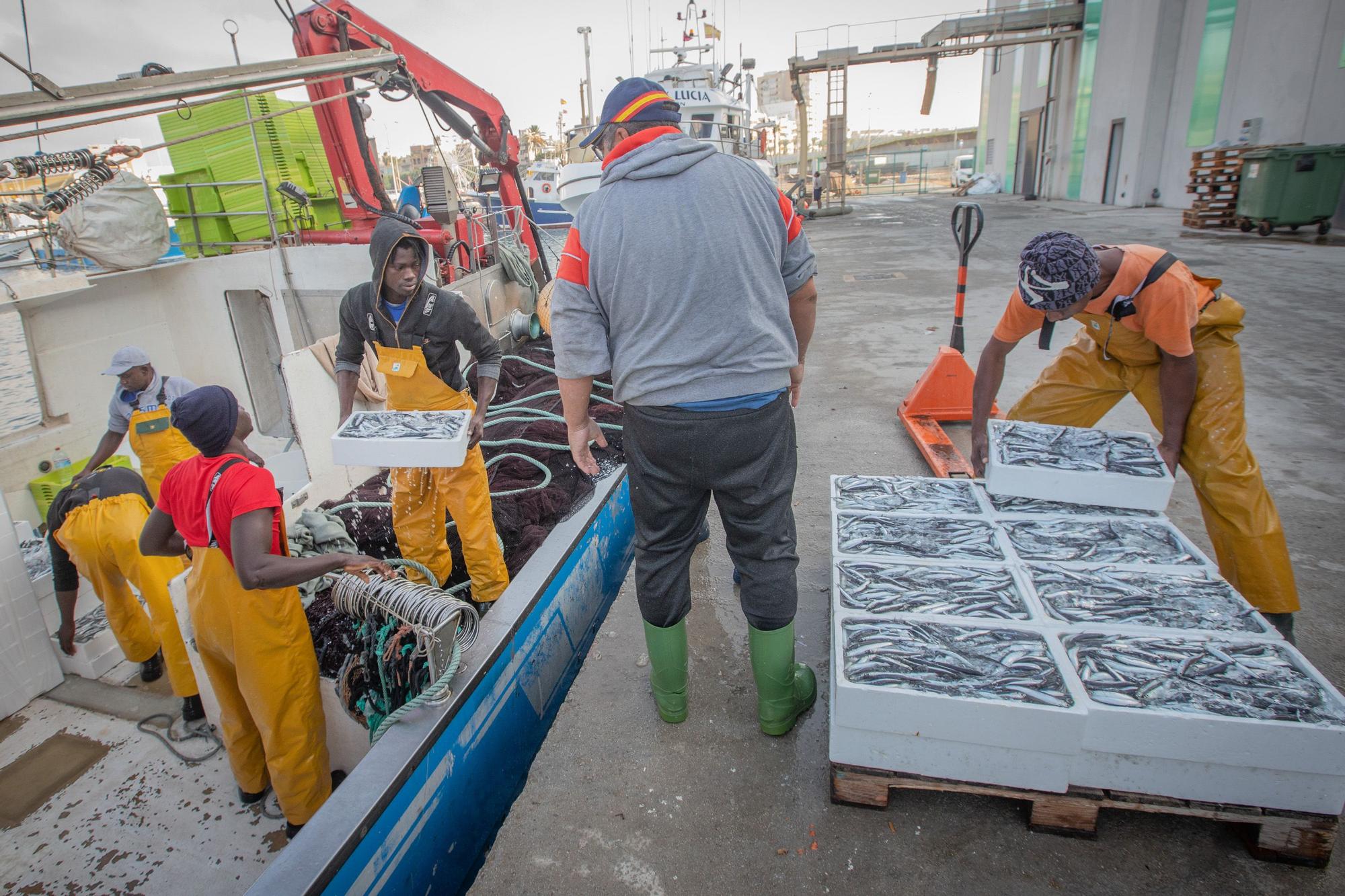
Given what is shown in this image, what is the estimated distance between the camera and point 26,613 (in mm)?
4023

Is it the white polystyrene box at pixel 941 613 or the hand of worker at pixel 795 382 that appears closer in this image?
the white polystyrene box at pixel 941 613

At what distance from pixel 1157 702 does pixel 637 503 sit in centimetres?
146

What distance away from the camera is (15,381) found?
7223 mm

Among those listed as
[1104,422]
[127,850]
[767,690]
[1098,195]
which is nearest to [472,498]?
[767,690]

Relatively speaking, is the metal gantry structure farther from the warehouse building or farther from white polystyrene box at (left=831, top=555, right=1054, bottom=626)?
white polystyrene box at (left=831, top=555, right=1054, bottom=626)

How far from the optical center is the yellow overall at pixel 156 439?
4.22 meters

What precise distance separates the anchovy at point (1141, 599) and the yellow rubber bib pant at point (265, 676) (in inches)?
103

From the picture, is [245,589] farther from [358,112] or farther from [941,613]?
[358,112]

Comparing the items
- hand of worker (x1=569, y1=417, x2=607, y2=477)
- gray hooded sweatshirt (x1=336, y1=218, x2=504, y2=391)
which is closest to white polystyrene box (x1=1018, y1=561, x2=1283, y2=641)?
hand of worker (x1=569, y1=417, x2=607, y2=477)

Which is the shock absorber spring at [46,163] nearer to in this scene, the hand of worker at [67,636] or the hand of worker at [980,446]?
the hand of worker at [67,636]

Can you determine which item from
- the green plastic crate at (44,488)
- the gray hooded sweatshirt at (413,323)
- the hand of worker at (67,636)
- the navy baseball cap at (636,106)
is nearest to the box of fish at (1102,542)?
the navy baseball cap at (636,106)

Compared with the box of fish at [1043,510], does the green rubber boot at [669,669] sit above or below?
below

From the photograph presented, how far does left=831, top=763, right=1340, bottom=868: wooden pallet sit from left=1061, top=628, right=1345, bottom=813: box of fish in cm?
4

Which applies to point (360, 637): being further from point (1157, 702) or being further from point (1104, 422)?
point (1104, 422)
